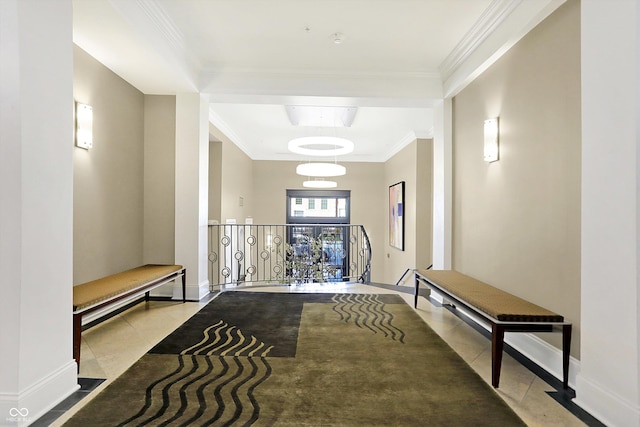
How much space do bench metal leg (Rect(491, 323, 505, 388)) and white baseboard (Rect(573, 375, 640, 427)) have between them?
1.38 ft

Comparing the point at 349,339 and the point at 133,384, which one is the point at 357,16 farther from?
the point at 133,384

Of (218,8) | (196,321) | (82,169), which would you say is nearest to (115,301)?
(196,321)

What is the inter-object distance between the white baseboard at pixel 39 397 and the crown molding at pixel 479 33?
4.15 metres

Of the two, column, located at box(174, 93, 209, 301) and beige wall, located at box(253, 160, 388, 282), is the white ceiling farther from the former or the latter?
beige wall, located at box(253, 160, 388, 282)

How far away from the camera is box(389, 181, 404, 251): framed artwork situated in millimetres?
7828

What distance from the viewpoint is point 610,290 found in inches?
72.6

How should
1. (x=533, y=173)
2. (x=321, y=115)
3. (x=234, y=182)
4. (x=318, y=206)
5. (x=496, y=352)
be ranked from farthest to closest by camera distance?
(x=318, y=206), (x=234, y=182), (x=321, y=115), (x=533, y=173), (x=496, y=352)

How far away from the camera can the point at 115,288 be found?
302 centimetres

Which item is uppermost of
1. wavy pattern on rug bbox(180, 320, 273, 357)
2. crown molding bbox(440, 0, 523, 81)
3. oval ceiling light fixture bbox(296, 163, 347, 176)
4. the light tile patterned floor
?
crown molding bbox(440, 0, 523, 81)

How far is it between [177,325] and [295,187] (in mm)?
6918

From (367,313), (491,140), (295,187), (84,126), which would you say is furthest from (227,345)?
(295,187)

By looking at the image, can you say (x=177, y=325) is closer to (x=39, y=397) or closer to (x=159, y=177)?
(x=39, y=397)

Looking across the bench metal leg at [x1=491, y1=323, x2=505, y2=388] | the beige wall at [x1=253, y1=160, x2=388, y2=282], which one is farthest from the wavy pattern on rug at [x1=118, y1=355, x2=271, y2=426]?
the beige wall at [x1=253, y1=160, x2=388, y2=282]

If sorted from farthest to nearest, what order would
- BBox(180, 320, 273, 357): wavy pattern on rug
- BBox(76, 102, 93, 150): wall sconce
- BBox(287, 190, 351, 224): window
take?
BBox(287, 190, 351, 224): window → BBox(76, 102, 93, 150): wall sconce → BBox(180, 320, 273, 357): wavy pattern on rug
